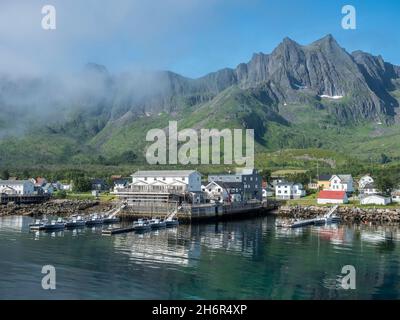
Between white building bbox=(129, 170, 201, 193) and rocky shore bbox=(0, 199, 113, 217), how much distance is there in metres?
8.57

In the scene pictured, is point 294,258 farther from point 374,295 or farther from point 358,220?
point 358,220

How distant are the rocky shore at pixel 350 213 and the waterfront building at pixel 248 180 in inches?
659

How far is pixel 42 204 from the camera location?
115 m

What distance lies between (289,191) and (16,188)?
7621cm

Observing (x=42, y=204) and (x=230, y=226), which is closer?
(x=230, y=226)

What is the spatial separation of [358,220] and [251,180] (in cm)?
3598

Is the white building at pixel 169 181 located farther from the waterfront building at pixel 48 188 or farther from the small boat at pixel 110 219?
the waterfront building at pixel 48 188

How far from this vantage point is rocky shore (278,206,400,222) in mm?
86562

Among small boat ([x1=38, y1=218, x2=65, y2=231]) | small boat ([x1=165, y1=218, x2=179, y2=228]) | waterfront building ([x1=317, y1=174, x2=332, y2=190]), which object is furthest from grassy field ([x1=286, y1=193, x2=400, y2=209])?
small boat ([x1=38, y1=218, x2=65, y2=231])

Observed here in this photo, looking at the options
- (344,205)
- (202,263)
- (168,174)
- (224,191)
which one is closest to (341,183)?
(344,205)

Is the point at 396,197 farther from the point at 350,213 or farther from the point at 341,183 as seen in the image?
the point at 341,183

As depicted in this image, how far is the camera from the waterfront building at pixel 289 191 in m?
122
